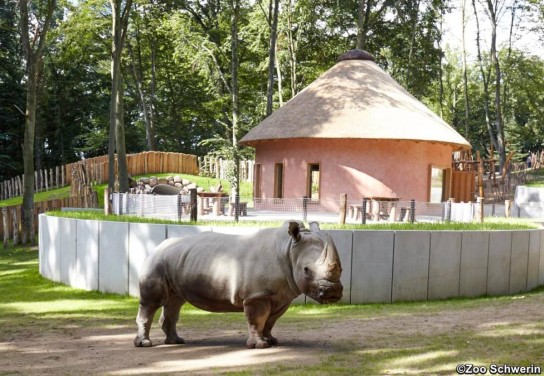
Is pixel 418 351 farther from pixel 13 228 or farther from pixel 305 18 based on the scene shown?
pixel 305 18

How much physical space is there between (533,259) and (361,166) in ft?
35.6

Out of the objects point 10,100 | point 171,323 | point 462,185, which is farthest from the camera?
point 10,100

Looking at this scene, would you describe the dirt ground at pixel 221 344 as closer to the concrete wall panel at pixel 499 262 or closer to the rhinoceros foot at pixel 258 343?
the rhinoceros foot at pixel 258 343

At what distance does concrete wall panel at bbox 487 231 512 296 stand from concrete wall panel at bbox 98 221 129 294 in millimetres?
8595

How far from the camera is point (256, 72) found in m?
51.6

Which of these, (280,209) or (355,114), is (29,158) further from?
(355,114)

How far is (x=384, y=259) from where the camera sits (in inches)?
587

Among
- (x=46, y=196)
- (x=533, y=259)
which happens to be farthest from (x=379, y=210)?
(x=46, y=196)

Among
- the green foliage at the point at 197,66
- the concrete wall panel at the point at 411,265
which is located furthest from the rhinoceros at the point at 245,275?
the green foliage at the point at 197,66

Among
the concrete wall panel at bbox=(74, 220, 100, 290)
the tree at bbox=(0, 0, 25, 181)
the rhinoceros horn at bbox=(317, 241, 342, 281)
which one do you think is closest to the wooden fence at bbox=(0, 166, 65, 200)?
the tree at bbox=(0, 0, 25, 181)

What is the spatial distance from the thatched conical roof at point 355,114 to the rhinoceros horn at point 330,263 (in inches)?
810

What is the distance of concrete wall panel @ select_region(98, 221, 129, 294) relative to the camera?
16.2 m

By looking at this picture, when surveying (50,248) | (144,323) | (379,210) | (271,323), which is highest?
(379,210)

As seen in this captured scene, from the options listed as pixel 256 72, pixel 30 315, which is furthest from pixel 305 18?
pixel 30 315
